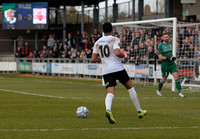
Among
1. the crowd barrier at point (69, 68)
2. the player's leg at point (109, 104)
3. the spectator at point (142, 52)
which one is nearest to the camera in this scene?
the player's leg at point (109, 104)

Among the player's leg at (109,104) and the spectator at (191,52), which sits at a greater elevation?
the spectator at (191,52)

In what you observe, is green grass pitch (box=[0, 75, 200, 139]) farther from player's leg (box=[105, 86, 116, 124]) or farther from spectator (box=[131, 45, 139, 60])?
spectator (box=[131, 45, 139, 60])

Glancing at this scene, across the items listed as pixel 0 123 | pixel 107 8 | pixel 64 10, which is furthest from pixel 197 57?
pixel 64 10

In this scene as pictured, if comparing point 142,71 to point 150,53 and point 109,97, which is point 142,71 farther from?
point 109,97

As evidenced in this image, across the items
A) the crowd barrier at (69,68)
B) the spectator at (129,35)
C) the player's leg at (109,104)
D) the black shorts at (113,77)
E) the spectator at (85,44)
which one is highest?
the spectator at (129,35)

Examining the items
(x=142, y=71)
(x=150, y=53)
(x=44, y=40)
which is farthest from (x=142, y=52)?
(x=44, y=40)

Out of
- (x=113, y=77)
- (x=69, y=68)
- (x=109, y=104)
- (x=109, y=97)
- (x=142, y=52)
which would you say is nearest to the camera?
(x=109, y=104)

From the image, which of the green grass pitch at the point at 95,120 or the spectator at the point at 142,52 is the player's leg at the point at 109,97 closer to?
the green grass pitch at the point at 95,120

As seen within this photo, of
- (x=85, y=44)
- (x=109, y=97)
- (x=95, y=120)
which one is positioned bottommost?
(x=95, y=120)

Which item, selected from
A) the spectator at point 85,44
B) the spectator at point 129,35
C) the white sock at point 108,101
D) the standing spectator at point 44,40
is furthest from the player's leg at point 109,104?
the standing spectator at point 44,40

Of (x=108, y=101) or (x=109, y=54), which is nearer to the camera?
(x=108, y=101)

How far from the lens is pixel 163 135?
26.2 ft

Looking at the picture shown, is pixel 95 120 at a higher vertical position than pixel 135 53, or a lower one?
lower

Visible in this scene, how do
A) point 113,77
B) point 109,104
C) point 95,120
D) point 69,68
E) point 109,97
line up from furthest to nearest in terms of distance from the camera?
Result: 1. point 69,68
2. point 95,120
3. point 113,77
4. point 109,97
5. point 109,104
